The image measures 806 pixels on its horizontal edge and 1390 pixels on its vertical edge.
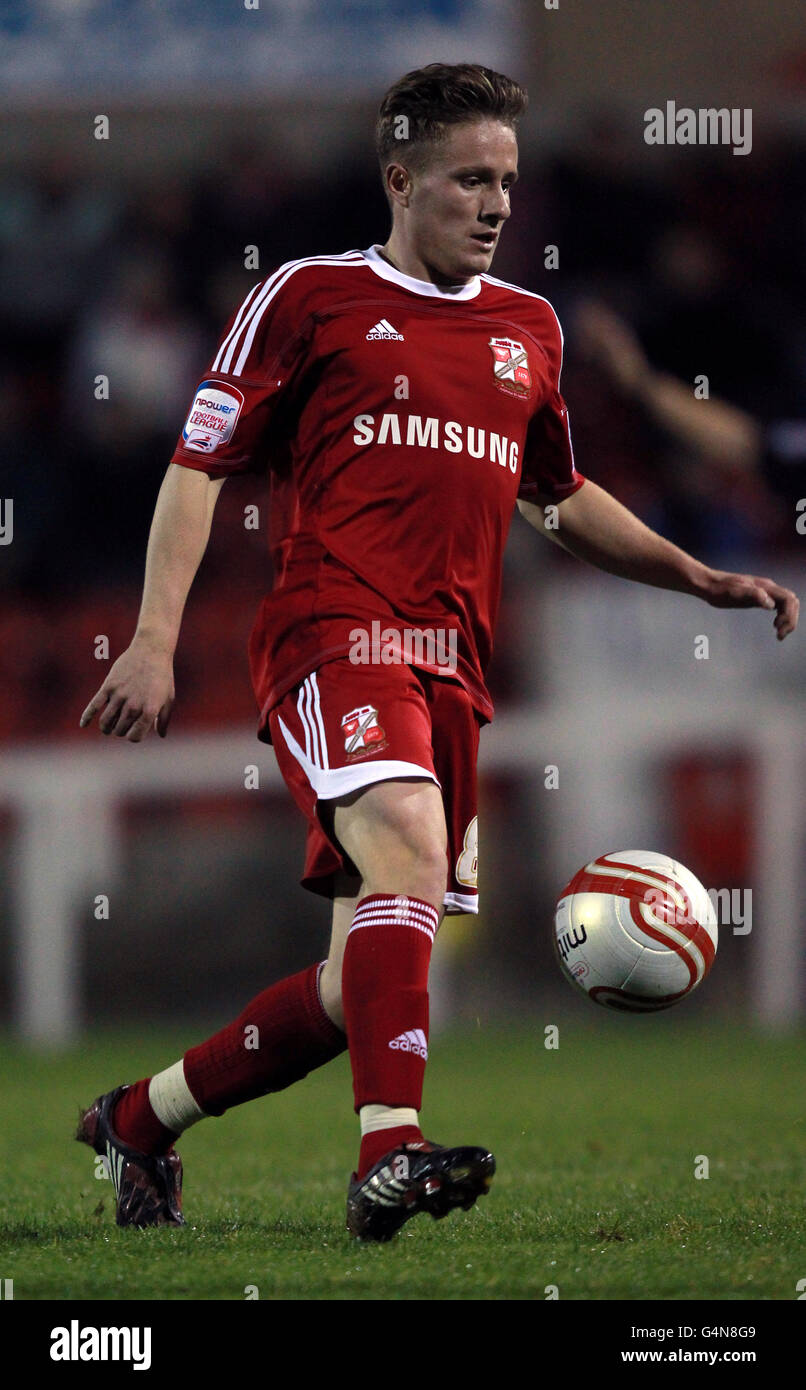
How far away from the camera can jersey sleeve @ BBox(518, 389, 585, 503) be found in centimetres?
423

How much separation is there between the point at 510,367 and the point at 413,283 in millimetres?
255

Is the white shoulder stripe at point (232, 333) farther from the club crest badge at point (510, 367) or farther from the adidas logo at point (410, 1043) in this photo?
the adidas logo at point (410, 1043)

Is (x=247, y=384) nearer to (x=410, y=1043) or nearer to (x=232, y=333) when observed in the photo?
(x=232, y=333)

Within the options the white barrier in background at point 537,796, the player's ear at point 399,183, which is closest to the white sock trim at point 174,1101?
the player's ear at point 399,183

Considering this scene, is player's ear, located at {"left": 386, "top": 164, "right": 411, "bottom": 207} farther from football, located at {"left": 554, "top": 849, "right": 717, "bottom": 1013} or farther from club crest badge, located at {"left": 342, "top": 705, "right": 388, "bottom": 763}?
football, located at {"left": 554, "top": 849, "right": 717, "bottom": 1013}

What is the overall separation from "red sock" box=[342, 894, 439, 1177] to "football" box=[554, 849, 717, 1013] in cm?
47

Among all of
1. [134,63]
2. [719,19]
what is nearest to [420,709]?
[134,63]

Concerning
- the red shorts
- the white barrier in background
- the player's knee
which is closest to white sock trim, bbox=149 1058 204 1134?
the red shorts

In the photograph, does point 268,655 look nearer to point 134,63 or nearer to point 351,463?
point 351,463

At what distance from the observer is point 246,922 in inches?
385

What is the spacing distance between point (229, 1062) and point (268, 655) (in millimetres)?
800

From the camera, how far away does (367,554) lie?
147 inches

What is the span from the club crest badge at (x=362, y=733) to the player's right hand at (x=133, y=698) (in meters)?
0.32

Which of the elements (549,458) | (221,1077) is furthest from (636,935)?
(549,458)
